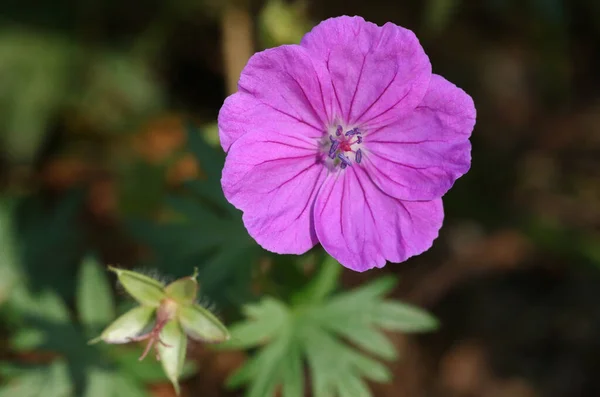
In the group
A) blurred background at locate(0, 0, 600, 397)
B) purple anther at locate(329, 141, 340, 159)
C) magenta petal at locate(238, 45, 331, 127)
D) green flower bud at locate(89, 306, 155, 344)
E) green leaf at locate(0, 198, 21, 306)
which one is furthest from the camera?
blurred background at locate(0, 0, 600, 397)

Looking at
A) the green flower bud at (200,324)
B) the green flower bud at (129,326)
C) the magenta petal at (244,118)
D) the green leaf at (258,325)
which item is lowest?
the green leaf at (258,325)

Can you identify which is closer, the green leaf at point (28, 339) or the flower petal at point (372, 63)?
the flower petal at point (372, 63)

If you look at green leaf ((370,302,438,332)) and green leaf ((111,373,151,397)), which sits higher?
green leaf ((370,302,438,332))

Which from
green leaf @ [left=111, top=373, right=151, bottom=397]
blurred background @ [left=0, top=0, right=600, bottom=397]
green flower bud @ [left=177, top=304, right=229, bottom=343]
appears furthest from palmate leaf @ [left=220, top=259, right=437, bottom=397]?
blurred background @ [left=0, top=0, right=600, bottom=397]

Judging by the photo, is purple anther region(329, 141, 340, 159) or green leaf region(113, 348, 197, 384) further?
green leaf region(113, 348, 197, 384)

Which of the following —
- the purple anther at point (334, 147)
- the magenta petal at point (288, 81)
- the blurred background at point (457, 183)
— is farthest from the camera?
the blurred background at point (457, 183)

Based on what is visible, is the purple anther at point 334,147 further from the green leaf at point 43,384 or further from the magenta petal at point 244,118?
the green leaf at point 43,384

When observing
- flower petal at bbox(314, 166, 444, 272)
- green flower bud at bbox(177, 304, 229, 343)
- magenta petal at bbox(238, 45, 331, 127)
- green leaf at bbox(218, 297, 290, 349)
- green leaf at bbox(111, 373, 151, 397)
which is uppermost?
magenta petal at bbox(238, 45, 331, 127)

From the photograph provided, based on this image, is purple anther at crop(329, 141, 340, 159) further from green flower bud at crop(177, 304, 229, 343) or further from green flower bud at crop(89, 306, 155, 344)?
green flower bud at crop(89, 306, 155, 344)

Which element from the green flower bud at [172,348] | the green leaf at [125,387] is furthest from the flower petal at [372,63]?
the green leaf at [125,387]
